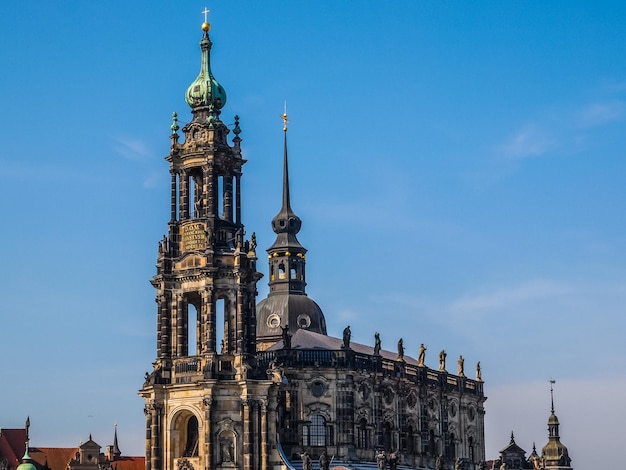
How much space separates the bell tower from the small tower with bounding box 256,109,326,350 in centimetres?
1567

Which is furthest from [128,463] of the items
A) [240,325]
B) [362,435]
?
[240,325]

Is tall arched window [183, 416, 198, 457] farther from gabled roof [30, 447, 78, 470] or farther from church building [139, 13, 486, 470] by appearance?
gabled roof [30, 447, 78, 470]

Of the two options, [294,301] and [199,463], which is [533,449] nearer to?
[294,301]

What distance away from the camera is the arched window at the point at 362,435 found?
113 metres

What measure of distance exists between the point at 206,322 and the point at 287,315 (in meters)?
19.8

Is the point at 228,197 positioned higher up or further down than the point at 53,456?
higher up

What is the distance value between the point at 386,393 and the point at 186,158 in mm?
25448

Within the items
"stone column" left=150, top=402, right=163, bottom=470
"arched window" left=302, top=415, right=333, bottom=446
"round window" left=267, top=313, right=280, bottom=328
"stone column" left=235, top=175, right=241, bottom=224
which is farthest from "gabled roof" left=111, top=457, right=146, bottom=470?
"stone column" left=235, top=175, right=241, bottom=224

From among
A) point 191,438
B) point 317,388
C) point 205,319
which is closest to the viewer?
point 205,319

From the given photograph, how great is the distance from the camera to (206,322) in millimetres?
102375

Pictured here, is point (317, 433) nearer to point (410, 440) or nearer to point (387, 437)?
point (387, 437)

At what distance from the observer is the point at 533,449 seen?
16088 centimetres

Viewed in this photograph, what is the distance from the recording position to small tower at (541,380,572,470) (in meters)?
161

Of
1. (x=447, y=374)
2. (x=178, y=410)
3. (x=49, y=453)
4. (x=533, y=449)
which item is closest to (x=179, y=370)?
(x=178, y=410)
